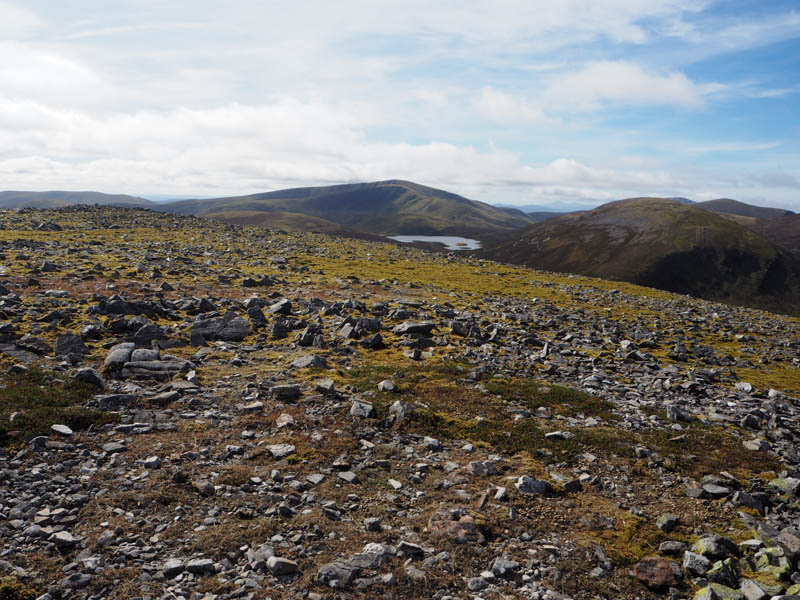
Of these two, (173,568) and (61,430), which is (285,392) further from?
(173,568)

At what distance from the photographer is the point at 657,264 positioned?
18088 centimetres

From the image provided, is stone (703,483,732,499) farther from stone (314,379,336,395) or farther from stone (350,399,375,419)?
stone (314,379,336,395)

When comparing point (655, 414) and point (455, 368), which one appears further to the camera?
point (455, 368)

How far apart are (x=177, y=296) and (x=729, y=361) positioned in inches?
1646

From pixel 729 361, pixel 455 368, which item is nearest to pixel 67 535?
pixel 455 368

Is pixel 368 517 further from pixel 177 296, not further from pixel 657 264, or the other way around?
pixel 657 264

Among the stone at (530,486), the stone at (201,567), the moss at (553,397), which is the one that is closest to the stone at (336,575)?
the stone at (201,567)

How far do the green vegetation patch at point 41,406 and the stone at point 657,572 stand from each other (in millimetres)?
17316

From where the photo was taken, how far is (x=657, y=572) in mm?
10289

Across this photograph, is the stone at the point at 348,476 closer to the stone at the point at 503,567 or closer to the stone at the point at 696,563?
the stone at the point at 503,567

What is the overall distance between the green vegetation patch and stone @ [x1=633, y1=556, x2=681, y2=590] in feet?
56.8

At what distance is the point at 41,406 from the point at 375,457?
12.3 metres

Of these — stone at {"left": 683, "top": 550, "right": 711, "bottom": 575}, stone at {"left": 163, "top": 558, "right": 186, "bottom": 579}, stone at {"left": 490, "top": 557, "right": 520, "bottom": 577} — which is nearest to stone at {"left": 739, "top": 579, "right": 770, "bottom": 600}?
stone at {"left": 683, "top": 550, "right": 711, "bottom": 575}

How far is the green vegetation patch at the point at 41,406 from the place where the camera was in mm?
13953
